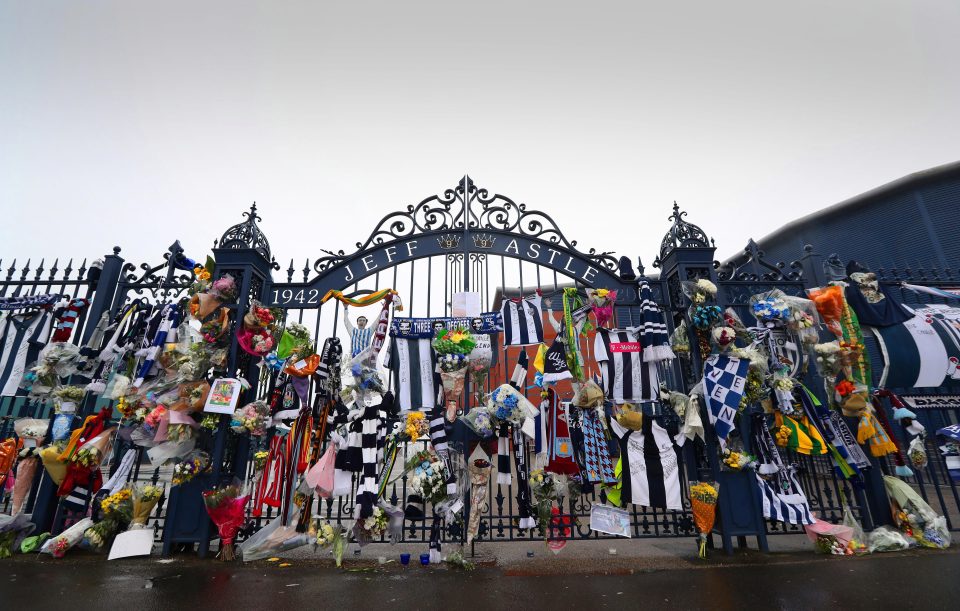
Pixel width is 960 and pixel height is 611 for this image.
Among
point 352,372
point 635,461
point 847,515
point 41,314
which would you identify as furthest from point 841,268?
point 41,314

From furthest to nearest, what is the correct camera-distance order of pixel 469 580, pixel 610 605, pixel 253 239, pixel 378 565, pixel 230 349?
pixel 253 239
pixel 230 349
pixel 378 565
pixel 469 580
pixel 610 605

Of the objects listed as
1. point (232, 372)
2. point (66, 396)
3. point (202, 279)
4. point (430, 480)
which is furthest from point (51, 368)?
point (430, 480)

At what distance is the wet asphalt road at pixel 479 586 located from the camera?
3.84 m

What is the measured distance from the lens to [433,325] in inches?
244

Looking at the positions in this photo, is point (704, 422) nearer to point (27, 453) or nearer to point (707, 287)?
point (707, 287)

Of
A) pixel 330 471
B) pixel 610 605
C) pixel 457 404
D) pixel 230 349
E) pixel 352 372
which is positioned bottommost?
pixel 610 605

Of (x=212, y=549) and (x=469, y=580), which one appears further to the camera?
(x=212, y=549)

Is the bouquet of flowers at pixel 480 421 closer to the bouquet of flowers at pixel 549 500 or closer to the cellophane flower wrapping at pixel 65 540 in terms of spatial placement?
the bouquet of flowers at pixel 549 500

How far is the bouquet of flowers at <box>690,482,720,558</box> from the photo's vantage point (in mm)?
5398

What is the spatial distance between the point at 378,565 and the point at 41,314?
668 cm

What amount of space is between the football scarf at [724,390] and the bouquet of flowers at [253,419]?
5.92 m

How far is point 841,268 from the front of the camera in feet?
22.1

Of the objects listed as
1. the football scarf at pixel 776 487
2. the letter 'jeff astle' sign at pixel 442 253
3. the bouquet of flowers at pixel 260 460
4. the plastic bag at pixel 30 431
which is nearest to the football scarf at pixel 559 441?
the letter 'jeff astle' sign at pixel 442 253

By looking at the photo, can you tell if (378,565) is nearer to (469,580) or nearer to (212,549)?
(469,580)
